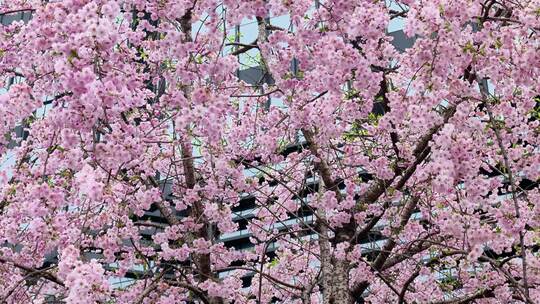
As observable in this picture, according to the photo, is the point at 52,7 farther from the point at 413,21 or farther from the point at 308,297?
the point at 308,297

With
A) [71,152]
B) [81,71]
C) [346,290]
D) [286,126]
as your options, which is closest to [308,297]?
[346,290]

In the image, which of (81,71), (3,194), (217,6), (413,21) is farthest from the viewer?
(3,194)

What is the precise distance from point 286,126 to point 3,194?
3210 mm

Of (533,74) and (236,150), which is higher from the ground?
(236,150)

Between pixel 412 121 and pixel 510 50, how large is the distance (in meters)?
1.15

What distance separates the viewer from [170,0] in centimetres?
622

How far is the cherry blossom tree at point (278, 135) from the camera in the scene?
189 inches

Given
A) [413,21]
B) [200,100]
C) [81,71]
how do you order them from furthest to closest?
[200,100] < [413,21] < [81,71]

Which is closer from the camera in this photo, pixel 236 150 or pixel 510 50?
pixel 510 50

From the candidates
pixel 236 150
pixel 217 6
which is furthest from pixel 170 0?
pixel 236 150

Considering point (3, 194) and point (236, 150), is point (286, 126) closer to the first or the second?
point (236, 150)

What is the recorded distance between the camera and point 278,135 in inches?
305

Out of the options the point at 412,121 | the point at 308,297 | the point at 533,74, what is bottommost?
the point at 308,297

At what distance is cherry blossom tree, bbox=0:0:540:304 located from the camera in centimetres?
480
